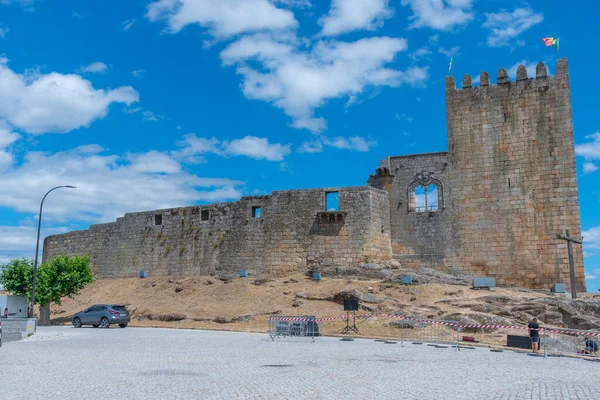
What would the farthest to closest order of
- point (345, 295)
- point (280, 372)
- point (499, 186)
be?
point (499, 186), point (345, 295), point (280, 372)

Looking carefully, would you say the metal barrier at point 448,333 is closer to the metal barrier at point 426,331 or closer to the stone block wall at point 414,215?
the metal barrier at point 426,331

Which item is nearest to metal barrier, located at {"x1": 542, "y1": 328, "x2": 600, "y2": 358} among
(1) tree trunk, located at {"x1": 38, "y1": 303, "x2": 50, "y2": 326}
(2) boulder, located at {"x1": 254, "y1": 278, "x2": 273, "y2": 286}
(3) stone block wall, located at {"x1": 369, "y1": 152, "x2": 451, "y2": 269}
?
→ (3) stone block wall, located at {"x1": 369, "y1": 152, "x2": 451, "y2": 269}

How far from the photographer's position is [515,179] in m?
30.6

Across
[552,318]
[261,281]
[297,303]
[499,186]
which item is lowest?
[552,318]

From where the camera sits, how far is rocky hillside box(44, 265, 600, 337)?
23250 millimetres

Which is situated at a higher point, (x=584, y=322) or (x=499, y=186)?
(x=499, y=186)

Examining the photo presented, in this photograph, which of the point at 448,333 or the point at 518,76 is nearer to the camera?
the point at 448,333

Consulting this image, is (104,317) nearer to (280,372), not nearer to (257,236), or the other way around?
(257,236)

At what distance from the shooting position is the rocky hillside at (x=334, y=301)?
23.2 meters

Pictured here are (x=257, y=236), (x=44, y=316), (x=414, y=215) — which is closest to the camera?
(x=44, y=316)

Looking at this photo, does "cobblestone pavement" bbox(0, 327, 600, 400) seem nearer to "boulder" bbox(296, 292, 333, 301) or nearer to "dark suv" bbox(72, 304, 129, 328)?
"dark suv" bbox(72, 304, 129, 328)

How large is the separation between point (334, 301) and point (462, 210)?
9.62 meters

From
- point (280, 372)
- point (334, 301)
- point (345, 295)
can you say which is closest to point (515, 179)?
point (345, 295)

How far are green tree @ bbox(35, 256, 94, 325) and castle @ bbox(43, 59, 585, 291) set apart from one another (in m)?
6.59
